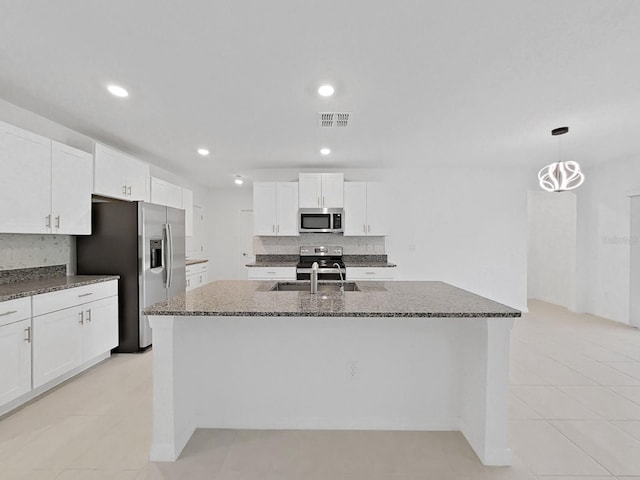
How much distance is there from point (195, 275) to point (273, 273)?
59.4 inches

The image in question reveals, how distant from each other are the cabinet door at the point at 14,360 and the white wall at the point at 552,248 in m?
7.26

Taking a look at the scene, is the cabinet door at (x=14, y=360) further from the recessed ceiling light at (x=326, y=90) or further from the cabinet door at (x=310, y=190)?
the cabinet door at (x=310, y=190)

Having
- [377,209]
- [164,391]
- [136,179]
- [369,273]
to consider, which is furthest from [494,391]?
[136,179]

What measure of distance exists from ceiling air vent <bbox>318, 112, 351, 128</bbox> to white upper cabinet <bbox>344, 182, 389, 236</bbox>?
1.79 m

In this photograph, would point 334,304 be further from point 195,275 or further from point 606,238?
point 606,238

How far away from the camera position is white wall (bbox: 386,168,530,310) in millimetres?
5480

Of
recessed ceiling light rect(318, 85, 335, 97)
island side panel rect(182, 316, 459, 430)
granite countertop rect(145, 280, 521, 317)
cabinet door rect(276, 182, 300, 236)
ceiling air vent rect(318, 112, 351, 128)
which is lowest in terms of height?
island side panel rect(182, 316, 459, 430)

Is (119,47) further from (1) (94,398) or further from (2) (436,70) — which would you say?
(1) (94,398)

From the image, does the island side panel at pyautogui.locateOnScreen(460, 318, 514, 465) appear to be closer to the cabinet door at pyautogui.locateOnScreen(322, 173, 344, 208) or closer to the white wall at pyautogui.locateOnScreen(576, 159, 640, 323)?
the cabinet door at pyautogui.locateOnScreen(322, 173, 344, 208)

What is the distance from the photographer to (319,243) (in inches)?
216

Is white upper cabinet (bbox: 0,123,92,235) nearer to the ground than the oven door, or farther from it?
farther from it

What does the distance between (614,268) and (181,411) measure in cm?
614

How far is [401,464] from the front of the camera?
1827 millimetres

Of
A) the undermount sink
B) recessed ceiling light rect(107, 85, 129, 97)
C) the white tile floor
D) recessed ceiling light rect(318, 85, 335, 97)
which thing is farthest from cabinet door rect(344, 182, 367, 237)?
recessed ceiling light rect(107, 85, 129, 97)
